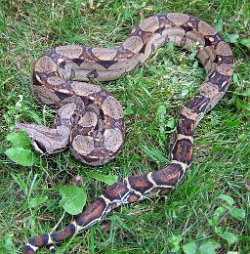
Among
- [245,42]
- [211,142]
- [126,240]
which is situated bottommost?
[126,240]

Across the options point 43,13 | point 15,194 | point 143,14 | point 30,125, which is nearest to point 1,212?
point 15,194

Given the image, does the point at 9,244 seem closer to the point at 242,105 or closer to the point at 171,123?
the point at 171,123

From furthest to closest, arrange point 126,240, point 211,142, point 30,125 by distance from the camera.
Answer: point 211,142 → point 30,125 → point 126,240

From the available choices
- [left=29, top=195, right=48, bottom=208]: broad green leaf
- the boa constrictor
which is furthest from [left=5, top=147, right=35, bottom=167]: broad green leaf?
[left=29, top=195, right=48, bottom=208]: broad green leaf

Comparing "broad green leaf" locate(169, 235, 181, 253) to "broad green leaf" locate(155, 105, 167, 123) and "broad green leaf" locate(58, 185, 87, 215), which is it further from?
"broad green leaf" locate(155, 105, 167, 123)

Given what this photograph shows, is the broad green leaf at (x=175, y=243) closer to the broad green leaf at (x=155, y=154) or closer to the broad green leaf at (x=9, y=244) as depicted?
the broad green leaf at (x=155, y=154)

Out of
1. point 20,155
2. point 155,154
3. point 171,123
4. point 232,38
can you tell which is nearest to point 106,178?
A: point 155,154

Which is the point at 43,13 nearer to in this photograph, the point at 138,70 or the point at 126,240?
the point at 138,70
